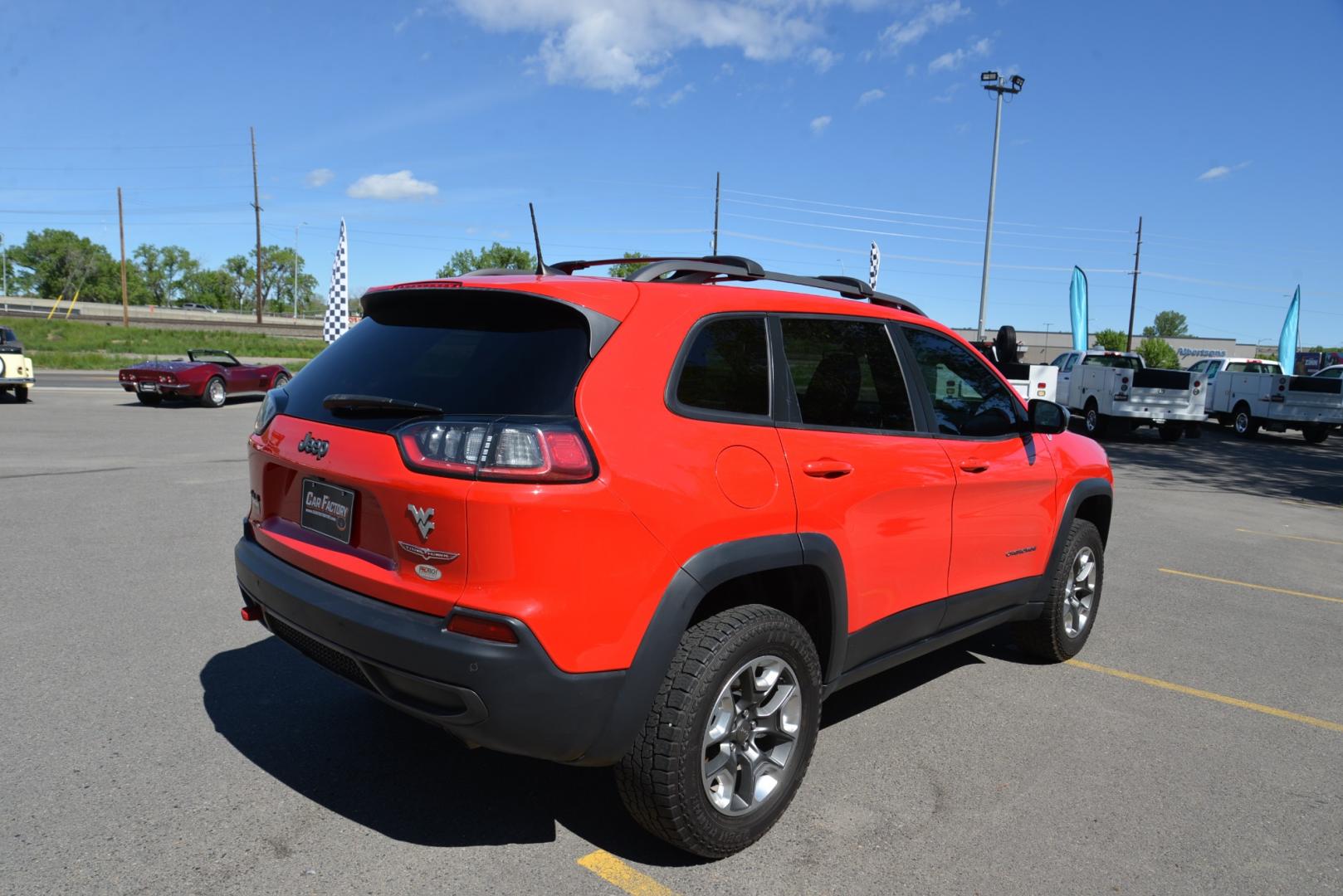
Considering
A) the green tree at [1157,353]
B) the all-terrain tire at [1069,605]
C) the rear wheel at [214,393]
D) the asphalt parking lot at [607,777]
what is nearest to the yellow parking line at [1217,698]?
the asphalt parking lot at [607,777]

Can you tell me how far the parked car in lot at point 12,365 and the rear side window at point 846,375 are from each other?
20244 millimetres

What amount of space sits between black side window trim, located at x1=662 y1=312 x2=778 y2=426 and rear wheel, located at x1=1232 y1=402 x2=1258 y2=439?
77.4 ft

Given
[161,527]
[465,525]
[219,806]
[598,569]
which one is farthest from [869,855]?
[161,527]

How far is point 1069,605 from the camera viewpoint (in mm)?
4988

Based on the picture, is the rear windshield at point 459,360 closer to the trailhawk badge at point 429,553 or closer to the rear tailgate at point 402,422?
the rear tailgate at point 402,422

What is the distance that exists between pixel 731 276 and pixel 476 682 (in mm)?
1853

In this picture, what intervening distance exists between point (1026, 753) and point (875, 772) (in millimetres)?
730

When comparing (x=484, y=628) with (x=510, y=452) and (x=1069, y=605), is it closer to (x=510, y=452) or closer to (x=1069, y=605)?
(x=510, y=452)

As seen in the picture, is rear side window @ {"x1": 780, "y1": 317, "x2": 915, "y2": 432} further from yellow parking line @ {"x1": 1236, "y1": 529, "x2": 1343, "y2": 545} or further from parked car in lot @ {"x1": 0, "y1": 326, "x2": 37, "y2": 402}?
parked car in lot @ {"x1": 0, "y1": 326, "x2": 37, "y2": 402}

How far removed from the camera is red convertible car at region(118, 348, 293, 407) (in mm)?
19438

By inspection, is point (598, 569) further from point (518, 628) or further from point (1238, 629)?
point (1238, 629)

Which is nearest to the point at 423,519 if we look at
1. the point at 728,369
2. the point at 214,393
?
the point at 728,369

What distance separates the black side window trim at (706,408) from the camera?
9.26 ft

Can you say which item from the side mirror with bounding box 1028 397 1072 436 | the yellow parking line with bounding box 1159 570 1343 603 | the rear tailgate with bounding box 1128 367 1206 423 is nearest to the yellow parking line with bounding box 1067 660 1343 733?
the side mirror with bounding box 1028 397 1072 436
